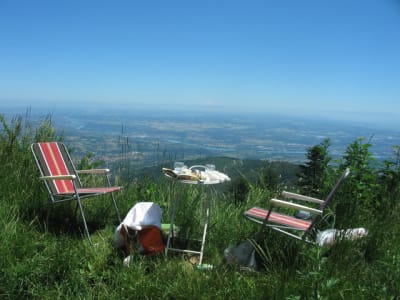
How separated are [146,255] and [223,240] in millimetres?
736

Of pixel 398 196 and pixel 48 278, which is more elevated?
pixel 398 196

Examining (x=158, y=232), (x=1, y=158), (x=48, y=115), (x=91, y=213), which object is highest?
(x=48, y=115)

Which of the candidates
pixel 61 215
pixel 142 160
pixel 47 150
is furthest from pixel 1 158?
pixel 142 160

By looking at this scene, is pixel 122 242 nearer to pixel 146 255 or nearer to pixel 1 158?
pixel 146 255

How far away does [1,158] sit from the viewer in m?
4.06

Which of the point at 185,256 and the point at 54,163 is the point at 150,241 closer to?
the point at 185,256

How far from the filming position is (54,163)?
→ 3953 mm

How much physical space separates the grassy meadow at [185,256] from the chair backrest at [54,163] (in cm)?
20

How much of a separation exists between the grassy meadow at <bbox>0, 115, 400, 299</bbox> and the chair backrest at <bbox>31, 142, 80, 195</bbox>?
0.20 meters

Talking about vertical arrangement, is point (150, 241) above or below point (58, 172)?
below

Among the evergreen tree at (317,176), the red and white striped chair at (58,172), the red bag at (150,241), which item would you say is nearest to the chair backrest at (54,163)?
the red and white striped chair at (58,172)

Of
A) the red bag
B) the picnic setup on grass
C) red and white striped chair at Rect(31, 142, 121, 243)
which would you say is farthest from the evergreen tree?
red and white striped chair at Rect(31, 142, 121, 243)

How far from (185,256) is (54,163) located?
176 centimetres

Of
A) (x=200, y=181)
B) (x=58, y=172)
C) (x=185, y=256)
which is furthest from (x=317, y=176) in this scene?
(x=58, y=172)
